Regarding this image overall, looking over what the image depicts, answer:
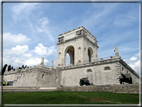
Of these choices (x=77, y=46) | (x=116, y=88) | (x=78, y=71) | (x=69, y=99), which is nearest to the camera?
(x=69, y=99)

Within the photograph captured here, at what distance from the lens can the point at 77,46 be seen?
38000mm

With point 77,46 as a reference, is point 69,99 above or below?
below

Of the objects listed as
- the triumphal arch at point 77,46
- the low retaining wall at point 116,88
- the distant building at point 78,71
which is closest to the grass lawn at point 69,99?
the low retaining wall at point 116,88

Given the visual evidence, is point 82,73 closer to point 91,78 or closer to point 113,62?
point 91,78

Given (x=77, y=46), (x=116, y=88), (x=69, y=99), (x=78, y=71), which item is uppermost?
(x=77, y=46)

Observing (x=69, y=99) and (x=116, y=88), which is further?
(x=116, y=88)

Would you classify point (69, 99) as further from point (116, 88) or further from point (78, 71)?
point (78, 71)

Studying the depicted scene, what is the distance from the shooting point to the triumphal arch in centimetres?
3659

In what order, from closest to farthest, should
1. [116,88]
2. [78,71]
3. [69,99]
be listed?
[69,99] → [116,88] → [78,71]

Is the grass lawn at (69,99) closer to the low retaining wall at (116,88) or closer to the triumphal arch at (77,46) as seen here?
the low retaining wall at (116,88)

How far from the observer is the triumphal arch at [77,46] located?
120 ft

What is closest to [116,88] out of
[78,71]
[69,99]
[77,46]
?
[69,99]

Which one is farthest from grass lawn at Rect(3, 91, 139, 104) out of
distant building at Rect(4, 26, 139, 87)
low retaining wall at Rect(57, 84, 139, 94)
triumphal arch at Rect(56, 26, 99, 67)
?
triumphal arch at Rect(56, 26, 99, 67)

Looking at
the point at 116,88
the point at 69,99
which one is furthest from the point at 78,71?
the point at 69,99
